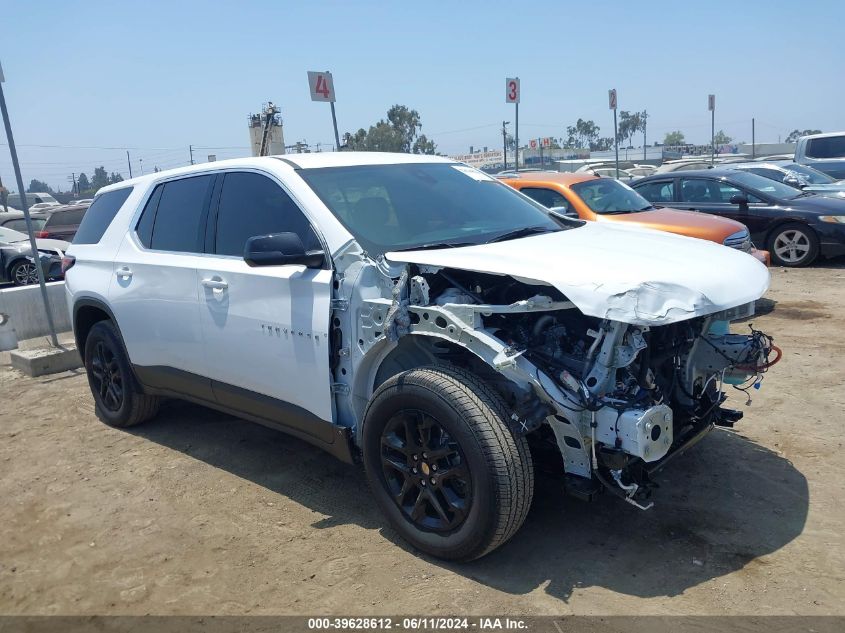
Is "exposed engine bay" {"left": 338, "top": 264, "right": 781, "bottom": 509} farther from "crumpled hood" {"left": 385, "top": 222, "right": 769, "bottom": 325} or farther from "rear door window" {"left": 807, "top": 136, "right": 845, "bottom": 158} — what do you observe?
"rear door window" {"left": 807, "top": 136, "right": 845, "bottom": 158}

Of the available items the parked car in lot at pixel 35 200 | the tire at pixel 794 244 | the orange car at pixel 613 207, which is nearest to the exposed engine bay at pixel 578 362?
the orange car at pixel 613 207

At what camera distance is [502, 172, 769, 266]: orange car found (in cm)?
822

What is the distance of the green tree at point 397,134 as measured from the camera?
6111cm

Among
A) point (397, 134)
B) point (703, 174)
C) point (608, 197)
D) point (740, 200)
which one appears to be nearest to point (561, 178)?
point (608, 197)

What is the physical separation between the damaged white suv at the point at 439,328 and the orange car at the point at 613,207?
4221 millimetres

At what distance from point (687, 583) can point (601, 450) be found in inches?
27.8

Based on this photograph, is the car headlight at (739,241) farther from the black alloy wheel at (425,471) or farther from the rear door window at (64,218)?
the rear door window at (64,218)

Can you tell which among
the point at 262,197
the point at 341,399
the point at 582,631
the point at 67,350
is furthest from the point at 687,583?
the point at 67,350

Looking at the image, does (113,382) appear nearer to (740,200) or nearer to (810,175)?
(740,200)

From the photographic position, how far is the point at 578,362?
3.16 metres

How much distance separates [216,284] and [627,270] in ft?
7.79

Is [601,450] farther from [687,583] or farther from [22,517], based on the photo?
[22,517]

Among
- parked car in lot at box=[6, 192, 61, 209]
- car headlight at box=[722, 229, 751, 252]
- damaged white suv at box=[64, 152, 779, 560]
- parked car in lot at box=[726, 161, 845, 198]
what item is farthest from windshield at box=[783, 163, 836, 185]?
parked car in lot at box=[6, 192, 61, 209]

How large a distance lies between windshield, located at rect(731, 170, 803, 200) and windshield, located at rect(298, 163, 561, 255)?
774 centimetres
